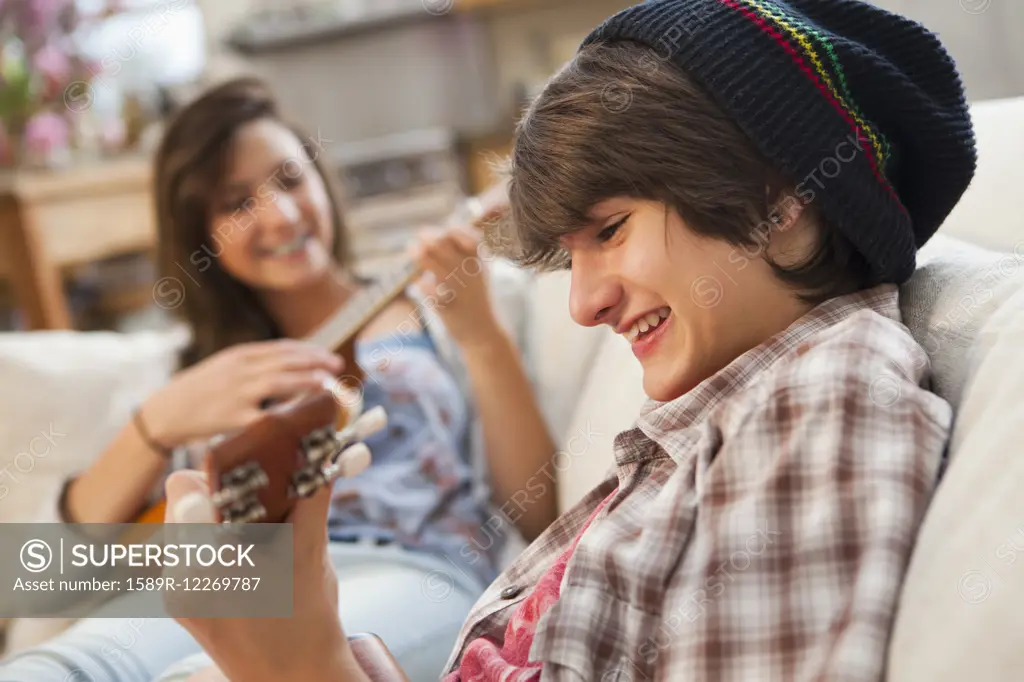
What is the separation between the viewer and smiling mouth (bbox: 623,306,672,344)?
669 millimetres

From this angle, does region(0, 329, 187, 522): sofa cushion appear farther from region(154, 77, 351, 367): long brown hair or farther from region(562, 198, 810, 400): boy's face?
region(562, 198, 810, 400): boy's face

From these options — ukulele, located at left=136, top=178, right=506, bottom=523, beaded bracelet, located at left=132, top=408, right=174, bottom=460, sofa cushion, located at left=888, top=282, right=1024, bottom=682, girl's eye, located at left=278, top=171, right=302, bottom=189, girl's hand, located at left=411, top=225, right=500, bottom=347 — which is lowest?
beaded bracelet, located at left=132, top=408, right=174, bottom=460

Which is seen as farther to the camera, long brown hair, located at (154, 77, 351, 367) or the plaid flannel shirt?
long brown hair, located at (154, 77, 351, 367)

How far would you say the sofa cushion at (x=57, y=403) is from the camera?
57.1 inches

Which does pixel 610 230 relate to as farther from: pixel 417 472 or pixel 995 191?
pixel 417 472

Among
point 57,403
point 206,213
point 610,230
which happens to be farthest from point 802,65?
point 57,403

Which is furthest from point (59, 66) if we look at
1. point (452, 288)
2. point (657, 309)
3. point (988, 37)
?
point (657, 309)

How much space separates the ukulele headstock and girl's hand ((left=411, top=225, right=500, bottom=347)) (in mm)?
587

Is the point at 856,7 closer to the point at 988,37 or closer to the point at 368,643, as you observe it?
the point at 368,643

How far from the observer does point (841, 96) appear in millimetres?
633

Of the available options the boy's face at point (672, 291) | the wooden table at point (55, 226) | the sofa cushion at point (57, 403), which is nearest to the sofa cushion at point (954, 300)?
the boy's face at point (672, 291)

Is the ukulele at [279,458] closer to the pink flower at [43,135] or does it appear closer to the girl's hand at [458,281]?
the girl's hand at [458,281]

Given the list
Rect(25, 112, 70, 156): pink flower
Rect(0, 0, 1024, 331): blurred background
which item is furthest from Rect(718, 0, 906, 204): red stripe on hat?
Rect(25, 112, 70, 156): pink flower

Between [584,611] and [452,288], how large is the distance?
737mm
